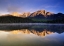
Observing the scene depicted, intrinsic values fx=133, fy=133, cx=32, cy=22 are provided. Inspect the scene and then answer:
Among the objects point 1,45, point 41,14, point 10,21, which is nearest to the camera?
point 1,45

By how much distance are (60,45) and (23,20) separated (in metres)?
44.0

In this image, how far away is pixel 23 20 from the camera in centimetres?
4741

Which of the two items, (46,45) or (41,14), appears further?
(41,14)

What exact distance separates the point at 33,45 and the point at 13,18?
44.4 m

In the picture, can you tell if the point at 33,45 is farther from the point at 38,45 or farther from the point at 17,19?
the point at 17,19

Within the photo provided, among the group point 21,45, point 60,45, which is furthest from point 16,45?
point 60,45

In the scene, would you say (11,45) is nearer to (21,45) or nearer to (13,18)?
(21,45)

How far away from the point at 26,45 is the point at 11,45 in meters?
0.41

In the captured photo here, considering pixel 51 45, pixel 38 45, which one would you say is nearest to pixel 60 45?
pixel 51 45

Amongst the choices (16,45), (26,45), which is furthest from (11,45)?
(26,45)

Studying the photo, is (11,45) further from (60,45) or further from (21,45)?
(60,45)

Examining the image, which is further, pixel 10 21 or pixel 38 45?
pixel 10 21

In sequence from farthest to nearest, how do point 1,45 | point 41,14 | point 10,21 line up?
point 41,14
point 10,21
point 1,45

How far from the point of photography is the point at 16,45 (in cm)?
366
